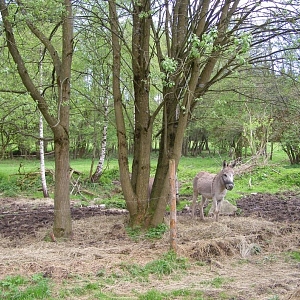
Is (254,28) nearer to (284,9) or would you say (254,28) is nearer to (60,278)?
(284,9)

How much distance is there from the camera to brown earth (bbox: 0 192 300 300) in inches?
207

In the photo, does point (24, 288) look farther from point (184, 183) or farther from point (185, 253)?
point (184, 183)

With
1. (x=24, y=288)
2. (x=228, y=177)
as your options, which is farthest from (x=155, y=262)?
(x=228, y=177)

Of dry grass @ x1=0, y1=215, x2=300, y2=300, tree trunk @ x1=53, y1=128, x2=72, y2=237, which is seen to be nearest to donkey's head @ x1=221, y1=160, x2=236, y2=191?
dry grass @ x1=0, y1=215, x2=300, y2=300

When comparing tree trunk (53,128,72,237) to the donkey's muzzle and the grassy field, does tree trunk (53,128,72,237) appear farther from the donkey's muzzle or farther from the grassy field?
the grassy field

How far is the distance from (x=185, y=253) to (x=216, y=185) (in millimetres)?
3498

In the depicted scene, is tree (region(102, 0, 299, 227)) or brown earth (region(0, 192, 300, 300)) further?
tree (region(102, 0, 299, 227))

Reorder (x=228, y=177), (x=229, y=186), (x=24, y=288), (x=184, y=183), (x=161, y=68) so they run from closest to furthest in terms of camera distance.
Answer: (x=24, y=288)
(x=161, y=68)
(x=229, y=186)
(x=228, y=177)
(x=184, y=183)

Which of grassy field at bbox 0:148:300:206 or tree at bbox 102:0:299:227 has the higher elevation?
tree at bbox 102:0:299:227

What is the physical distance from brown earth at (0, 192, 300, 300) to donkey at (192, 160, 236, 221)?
575mm

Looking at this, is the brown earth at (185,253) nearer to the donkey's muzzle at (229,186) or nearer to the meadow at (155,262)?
the meadow at (155,262)

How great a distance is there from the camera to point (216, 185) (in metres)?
9.81

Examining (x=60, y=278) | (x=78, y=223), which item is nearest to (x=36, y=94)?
(x=78, y=223)

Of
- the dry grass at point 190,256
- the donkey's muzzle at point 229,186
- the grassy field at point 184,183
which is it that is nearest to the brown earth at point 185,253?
the dry grass at point 190,256
